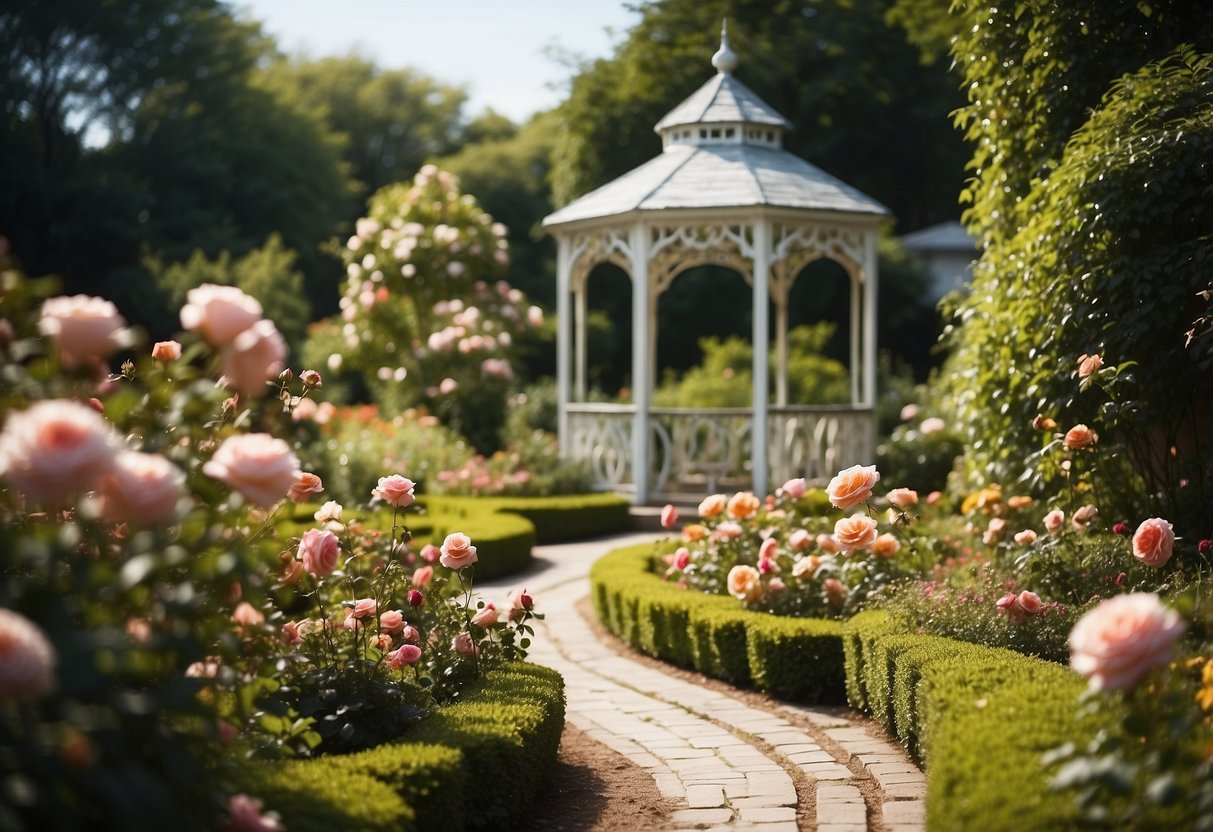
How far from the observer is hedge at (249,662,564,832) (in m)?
3.42

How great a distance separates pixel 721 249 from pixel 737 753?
10.7 m

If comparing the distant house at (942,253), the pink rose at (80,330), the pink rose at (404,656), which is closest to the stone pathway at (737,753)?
the pink rose at (404,656)

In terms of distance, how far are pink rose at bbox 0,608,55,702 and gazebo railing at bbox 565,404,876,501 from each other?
38.8 feet

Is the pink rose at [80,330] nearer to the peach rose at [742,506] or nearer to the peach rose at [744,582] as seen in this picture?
the peach rose at [744,582]

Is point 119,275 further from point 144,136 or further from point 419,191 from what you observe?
point 419,191

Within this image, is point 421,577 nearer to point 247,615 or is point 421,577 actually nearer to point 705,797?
point 705,797

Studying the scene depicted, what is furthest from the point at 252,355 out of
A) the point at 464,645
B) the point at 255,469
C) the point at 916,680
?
the point at 916,680

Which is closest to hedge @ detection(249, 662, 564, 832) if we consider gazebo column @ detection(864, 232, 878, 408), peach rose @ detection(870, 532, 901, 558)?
peach rose @ detection(870, 532, 901, 558)

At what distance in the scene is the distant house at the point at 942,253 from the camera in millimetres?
27688

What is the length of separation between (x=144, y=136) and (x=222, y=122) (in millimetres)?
2057

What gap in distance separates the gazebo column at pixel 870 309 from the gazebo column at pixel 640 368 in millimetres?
2545

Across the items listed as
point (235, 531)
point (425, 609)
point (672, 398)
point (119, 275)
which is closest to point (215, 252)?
point (119, 275)

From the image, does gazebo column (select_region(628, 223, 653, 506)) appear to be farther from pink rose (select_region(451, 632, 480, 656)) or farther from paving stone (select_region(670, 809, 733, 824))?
paving stone (select_region(670, 809, 733, 824))

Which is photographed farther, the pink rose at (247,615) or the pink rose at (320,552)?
the pink rose at (320,552)
